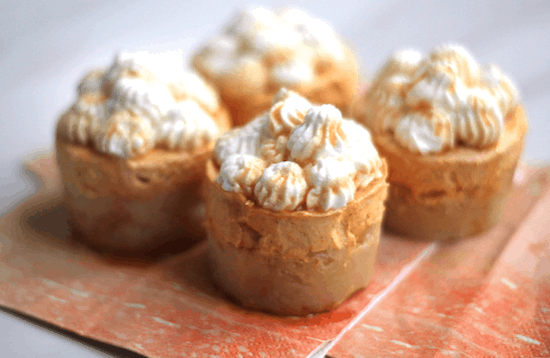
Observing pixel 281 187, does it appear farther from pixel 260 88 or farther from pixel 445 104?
pixel 260 88

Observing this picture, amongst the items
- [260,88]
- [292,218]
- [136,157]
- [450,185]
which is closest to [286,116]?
[292,218]

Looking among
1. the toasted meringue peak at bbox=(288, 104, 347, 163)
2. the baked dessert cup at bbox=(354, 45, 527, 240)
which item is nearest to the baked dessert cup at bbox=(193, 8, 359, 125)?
the baked dessert cup at bbox=(354, 45, 527, 240)

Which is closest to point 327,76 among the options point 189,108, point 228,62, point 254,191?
point 228,62

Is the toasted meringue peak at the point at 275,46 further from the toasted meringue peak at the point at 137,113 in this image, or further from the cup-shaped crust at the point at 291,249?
the cup-shaped crust at the point at 291,249

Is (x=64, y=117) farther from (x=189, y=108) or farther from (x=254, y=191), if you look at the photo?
(x=254, y=191)

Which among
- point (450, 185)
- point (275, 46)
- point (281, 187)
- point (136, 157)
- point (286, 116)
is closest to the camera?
point (281, 187)

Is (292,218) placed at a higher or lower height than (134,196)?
higher
